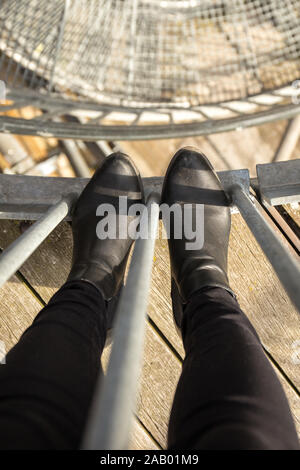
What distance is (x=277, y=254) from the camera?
1.63 ft

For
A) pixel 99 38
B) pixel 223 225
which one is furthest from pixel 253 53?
pixel 223 225

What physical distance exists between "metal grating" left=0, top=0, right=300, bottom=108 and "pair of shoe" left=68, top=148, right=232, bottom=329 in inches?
23.1

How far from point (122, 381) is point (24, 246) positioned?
1.07ft

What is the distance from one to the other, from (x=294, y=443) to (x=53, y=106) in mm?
1068

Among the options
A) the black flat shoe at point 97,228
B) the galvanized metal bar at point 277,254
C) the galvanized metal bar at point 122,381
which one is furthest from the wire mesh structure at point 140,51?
the galvanized metal bar at point 122,381

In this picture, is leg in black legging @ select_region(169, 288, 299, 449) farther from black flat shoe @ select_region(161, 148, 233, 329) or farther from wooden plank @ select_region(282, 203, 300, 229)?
wooden plank @ select_region(282, 203, 300, 229)

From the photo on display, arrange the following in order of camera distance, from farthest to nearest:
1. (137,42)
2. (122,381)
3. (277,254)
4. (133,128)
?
1. (137,42)
2. (133,128)
3. (277,254)
4. (122,381)

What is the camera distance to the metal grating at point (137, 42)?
1317 mm

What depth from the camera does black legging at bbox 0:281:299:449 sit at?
44cm

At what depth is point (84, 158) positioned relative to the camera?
223 cm
